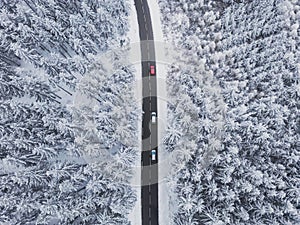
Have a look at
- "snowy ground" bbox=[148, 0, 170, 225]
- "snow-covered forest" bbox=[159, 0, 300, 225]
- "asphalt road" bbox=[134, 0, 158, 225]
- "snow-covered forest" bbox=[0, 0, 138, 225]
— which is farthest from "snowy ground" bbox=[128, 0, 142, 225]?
"snow-covered forest" bbox=[159, 0, 300, 225]

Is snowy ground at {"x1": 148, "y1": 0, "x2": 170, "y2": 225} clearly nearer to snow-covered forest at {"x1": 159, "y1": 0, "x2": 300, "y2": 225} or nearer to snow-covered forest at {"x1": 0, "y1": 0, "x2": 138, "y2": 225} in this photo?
snow-covered forest at {"x1": 159, "y1": 0, "x2": 300, "y2": 225}

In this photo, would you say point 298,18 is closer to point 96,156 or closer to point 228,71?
point 228,71

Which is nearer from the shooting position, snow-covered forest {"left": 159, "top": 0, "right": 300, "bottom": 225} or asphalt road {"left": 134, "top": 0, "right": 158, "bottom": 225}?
snow-covered forest {"left": 159, "top": 0, "right": 300, "bottom": 225}

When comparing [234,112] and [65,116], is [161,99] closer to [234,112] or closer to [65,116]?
[234,112]

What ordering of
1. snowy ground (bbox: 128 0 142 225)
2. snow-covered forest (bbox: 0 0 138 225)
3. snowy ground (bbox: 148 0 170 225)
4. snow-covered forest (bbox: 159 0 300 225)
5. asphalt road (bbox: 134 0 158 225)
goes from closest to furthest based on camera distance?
snow-covered forest (bbox: 0 0 138 225) < snow-covered forest (bbox: 159 0 300 225) < snowy ground (bbox: 128 0 142 225) < snowy ground (bbox: 148 0 170 225) < asphalt road (bbox: 134 0 158 225)

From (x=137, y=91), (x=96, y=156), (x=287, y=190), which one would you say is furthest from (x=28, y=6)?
(x=287, y=190)

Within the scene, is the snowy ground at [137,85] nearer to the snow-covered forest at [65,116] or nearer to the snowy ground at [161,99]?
the snow-covered forest at [65,116]

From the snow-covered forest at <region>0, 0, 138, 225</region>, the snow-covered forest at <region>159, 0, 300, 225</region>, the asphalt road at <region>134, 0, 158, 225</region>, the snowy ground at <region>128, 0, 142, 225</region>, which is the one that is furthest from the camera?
the asphalt road at <region>134, 0, 158, 225</region>
